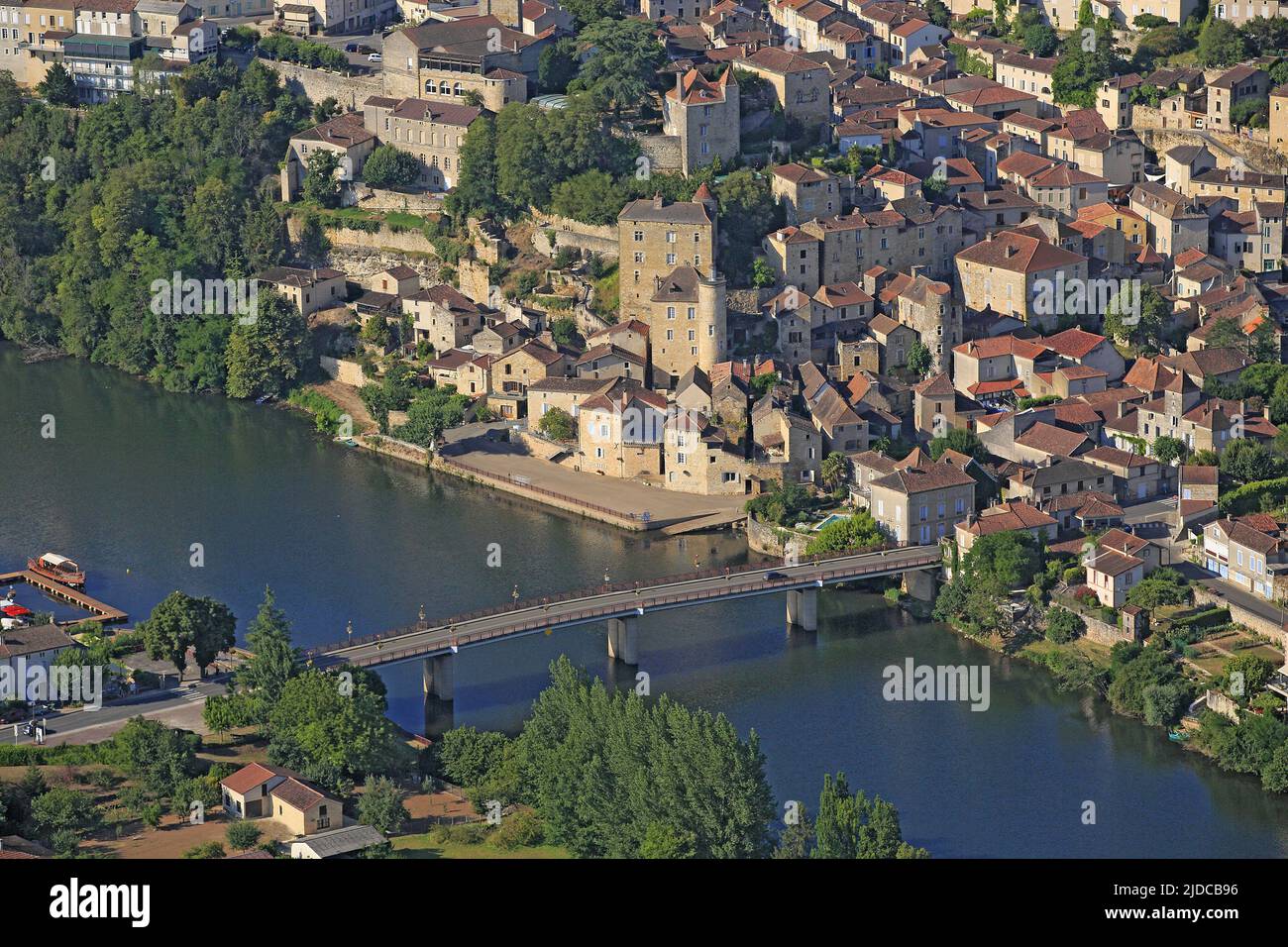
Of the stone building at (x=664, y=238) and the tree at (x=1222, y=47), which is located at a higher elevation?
the tree at (x=1222, y=47)

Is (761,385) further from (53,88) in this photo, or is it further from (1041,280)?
(53,88)

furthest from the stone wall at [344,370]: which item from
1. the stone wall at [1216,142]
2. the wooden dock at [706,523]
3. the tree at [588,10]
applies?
the stone wall at [1216,142]

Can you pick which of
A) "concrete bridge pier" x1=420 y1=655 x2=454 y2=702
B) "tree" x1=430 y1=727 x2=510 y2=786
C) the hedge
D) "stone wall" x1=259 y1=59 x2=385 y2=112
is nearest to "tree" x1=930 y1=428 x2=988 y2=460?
the hedge

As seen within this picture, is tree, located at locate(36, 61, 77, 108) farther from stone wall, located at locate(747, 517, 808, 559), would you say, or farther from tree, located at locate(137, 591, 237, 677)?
tree, located at locate(137, 591, 237, 677)

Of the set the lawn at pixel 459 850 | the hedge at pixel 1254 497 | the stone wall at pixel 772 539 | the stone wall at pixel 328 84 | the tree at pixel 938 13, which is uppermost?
the tree at pixel 938 13

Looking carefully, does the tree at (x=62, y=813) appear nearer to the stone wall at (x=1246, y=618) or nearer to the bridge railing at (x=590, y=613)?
the bridge railing at (x=590, y=613)

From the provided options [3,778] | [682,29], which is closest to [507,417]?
[682,29]
